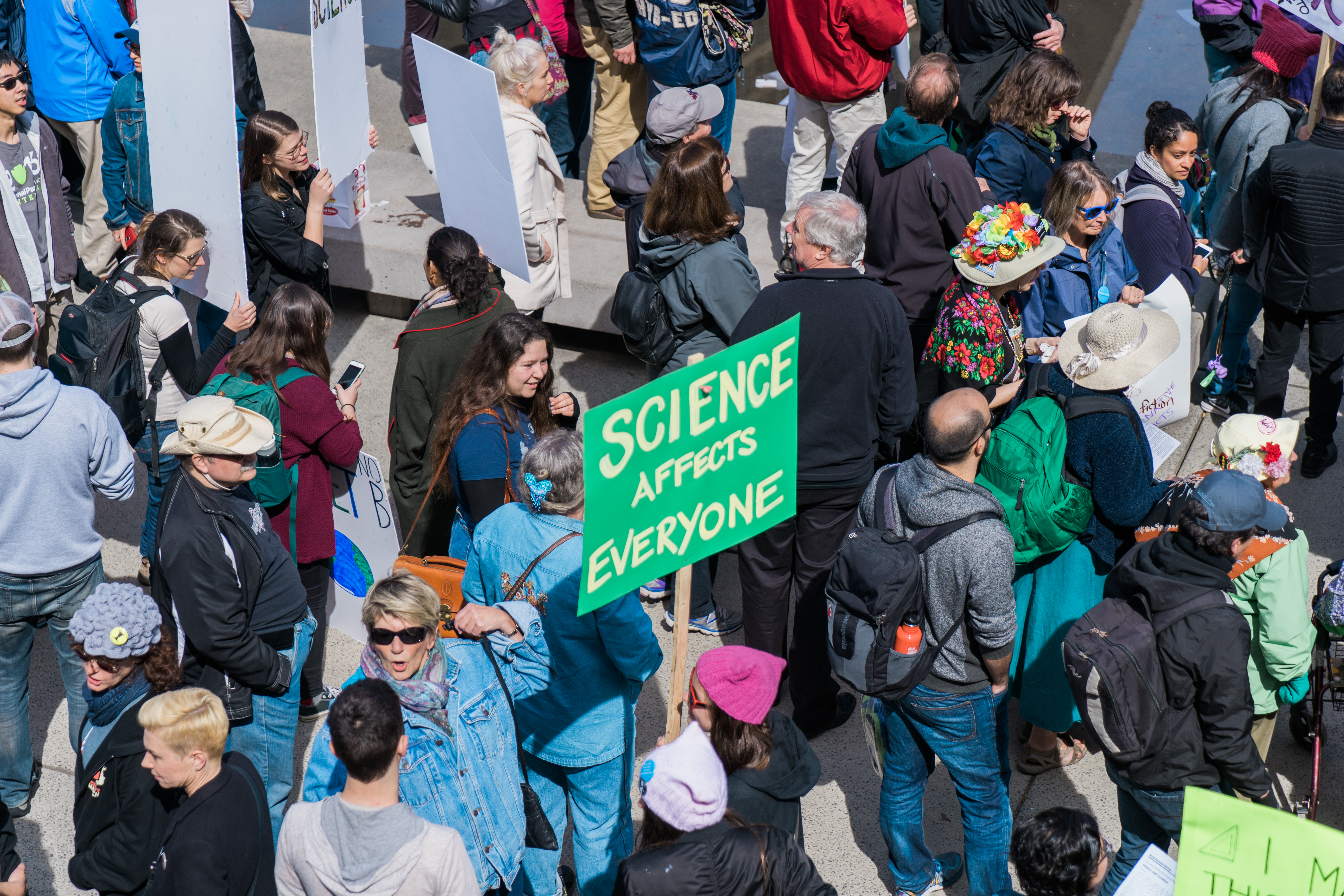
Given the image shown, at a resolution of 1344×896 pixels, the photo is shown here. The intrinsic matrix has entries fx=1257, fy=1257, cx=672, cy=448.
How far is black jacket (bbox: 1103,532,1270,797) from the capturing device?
335 centimetres

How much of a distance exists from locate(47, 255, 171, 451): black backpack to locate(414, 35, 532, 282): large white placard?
1.41 meters

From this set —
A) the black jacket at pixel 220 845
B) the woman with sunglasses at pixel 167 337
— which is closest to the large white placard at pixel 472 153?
the woman with sunglasses at pixel 167 337

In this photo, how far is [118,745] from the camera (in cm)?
326

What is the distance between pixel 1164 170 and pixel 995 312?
5.15 ft

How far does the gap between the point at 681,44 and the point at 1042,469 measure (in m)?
3.74

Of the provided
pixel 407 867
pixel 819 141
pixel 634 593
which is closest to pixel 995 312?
pixel 634 593

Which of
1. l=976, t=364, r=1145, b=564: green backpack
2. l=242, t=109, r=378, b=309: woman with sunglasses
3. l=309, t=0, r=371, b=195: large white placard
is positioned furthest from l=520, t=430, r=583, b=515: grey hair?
l=309, t=0, r=371, b=195: large white placard

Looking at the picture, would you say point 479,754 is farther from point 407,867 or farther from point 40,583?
point 40,583

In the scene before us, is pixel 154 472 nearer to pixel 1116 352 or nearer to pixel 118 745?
pixel 118 745

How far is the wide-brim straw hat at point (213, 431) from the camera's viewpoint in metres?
3.79

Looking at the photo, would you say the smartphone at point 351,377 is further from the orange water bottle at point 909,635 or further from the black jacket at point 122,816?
the orange water bottle at point 909,635

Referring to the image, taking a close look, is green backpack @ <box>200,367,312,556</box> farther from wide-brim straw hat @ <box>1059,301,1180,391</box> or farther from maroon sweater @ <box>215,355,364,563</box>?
wide-brim straw hat @ <box>1059,301,1180,391</box>

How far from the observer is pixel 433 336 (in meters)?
4.89

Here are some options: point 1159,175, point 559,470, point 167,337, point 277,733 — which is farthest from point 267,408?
point 1159,175
